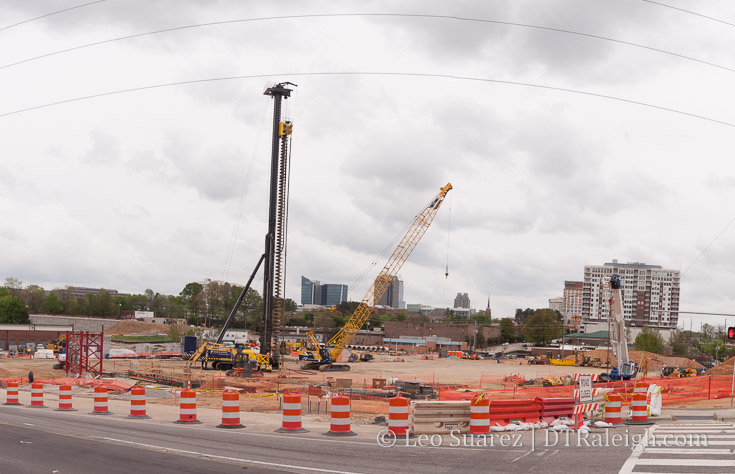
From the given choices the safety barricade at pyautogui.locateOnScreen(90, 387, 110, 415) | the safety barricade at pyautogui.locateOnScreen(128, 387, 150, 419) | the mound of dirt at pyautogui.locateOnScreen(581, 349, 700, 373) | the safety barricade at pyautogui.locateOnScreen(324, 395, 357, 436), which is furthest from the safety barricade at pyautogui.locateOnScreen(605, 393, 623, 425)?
the mound of dirt at pyautogui.locateOnScreen(581, 349, 700, 373)

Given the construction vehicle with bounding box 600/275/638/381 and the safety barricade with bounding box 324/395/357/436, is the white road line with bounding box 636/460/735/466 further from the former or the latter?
the construction vehicle with bounding box 600/275/638/381

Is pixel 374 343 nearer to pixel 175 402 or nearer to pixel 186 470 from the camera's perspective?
pixel 175 402

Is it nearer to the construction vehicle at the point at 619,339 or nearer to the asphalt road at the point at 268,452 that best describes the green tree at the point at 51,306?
the construction vehicle at the point at 619,339

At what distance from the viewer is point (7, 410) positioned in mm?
25953

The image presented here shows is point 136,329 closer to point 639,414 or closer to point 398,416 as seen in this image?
point 639,414

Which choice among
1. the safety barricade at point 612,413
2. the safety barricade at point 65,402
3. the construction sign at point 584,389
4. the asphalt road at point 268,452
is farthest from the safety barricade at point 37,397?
the safety barricade at point 612,413

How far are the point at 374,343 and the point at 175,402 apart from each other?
14615cm

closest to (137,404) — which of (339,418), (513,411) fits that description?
(339,418)

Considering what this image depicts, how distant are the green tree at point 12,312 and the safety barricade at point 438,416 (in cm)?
13386

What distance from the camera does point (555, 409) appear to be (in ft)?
68.1

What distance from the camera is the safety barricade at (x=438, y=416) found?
18.1 m

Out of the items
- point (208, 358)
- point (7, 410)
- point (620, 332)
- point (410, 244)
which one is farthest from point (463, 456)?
point (410, 244)

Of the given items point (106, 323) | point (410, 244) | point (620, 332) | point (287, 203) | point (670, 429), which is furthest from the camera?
point (106, 323)

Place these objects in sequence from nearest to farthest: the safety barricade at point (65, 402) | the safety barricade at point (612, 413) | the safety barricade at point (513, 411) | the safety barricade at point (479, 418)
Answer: the safety barricade at point (479, 418) < the safety barricade at point (513, 411) < the safety barricade at point (612, 413) < the safety barricade at point (65, 402)
